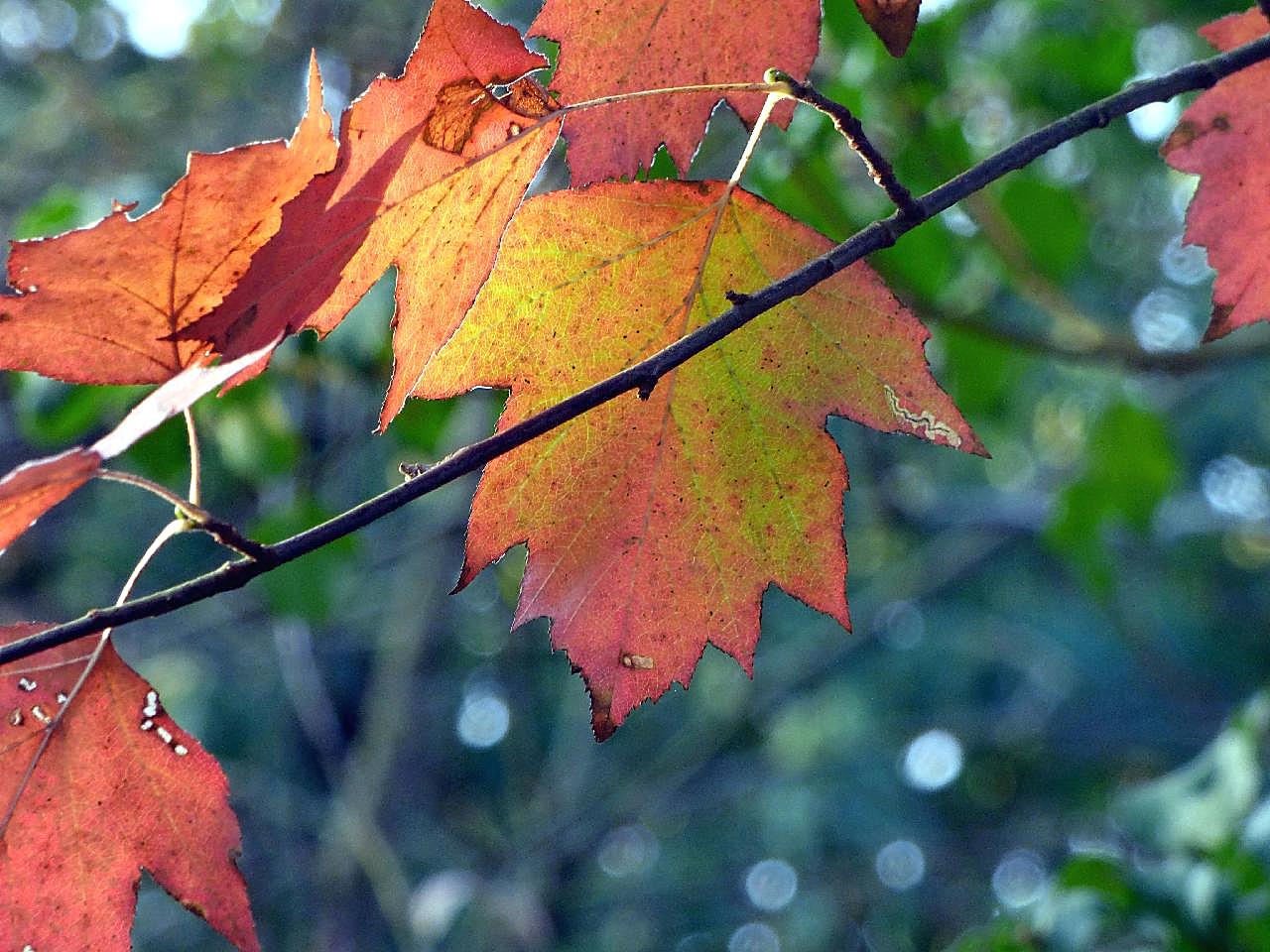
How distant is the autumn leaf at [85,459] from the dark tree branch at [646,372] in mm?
44

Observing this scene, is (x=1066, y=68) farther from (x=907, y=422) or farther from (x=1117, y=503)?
(x=907, y=422)

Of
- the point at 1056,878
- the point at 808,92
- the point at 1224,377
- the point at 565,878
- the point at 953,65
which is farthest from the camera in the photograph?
the point at 1224,377

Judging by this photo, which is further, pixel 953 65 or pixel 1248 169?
pixel 953 65

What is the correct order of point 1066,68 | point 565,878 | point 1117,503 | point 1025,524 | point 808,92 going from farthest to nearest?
point 565,878 → point 1025,524 → point 1117,503 → point 1066,68 → point 808,92

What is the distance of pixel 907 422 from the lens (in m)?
0.52

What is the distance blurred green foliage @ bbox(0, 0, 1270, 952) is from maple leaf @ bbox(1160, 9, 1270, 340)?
151 centimetres

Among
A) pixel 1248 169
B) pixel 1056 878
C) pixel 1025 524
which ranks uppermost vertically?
pixel 1248 169

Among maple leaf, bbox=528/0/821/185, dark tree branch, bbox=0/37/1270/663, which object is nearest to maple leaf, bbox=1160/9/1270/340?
dark tree branch, bbox=0/37/1270/663

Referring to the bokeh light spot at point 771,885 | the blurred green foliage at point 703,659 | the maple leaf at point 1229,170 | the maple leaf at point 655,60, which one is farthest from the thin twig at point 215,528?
the bokeh light spot at point 771,885

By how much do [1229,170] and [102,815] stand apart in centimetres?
60

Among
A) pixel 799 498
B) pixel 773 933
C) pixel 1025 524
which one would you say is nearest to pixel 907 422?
pixel 799 498

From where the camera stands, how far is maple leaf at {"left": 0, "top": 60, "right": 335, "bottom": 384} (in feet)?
1.58

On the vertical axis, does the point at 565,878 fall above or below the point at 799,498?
below

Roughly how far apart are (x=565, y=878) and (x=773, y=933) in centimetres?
115
